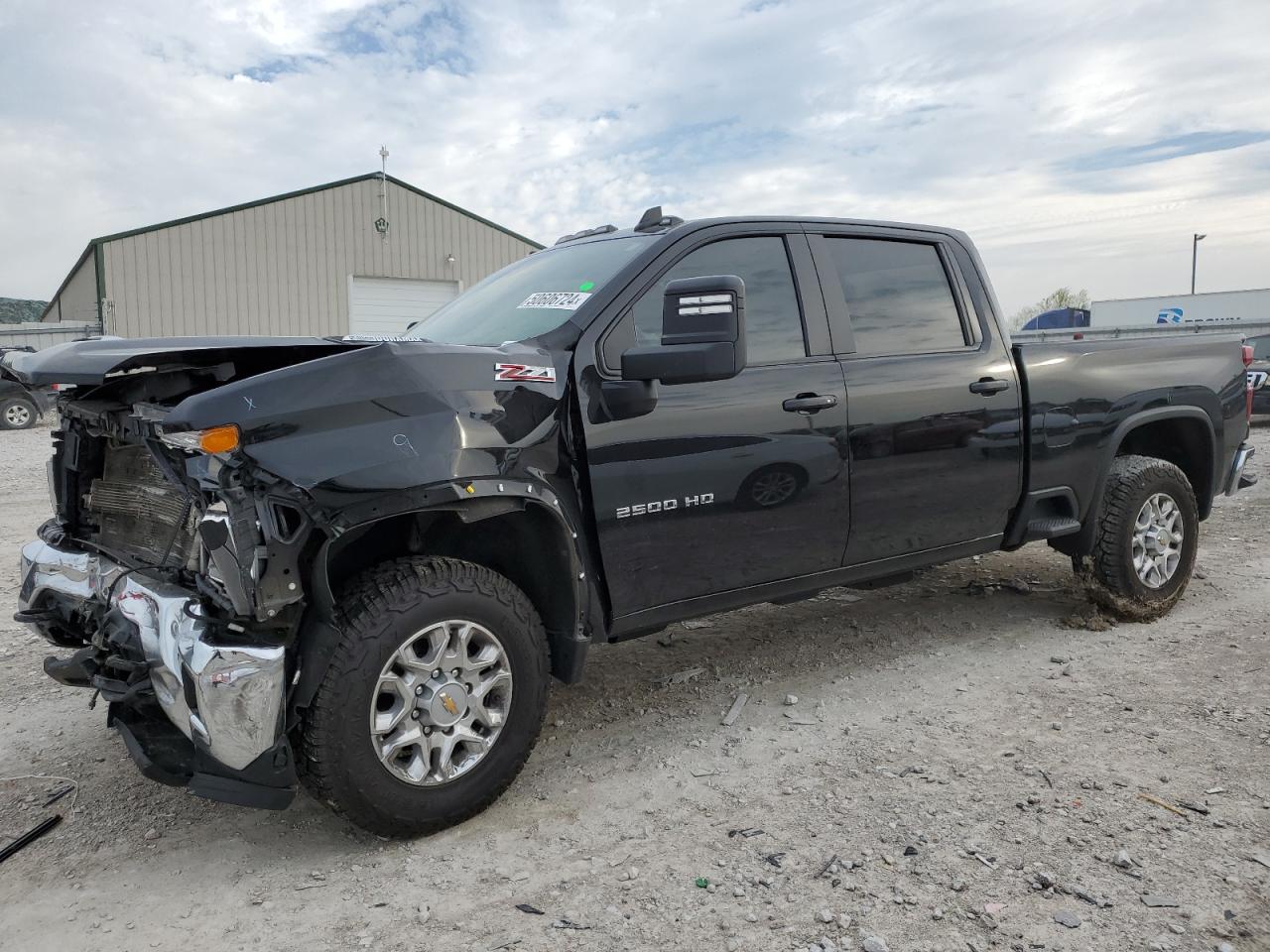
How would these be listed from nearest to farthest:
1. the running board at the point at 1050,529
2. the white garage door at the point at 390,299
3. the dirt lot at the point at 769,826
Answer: the dirt lot at the point at 769,826, the running board at the point at 1050,529, the white garage door at the point at 390,299

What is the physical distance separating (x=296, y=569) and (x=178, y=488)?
0.48 metres

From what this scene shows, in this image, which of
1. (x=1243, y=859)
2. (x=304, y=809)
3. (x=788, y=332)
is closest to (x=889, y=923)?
(x=1243, y=859)

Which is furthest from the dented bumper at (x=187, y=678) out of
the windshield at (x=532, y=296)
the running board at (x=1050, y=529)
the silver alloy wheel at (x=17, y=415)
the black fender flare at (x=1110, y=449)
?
the silver alloy wheel at (x=17, y=415)

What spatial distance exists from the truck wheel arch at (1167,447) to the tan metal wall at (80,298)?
19.8m

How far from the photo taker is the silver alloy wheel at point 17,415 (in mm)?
16219

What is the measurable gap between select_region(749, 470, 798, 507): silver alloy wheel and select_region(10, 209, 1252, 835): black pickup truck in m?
0.01

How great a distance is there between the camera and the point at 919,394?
162 inches

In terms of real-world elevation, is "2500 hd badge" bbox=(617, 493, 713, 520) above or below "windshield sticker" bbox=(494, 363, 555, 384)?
below

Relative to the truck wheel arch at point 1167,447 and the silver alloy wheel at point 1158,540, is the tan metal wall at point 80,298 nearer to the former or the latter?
the truck wheel arch at point 1167,447

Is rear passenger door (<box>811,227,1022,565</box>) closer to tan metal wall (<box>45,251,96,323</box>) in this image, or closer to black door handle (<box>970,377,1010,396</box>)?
black door handle (<box>970,377,1010,396</box>)

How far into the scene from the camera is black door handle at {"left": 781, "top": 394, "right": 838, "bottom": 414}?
3691 mm

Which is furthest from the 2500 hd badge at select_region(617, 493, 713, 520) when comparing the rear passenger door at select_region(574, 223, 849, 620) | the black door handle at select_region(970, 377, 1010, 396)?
the black door handle at select_region(970, 377, 1010, 396)

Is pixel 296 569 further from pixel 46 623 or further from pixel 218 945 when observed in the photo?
pixel 46 623

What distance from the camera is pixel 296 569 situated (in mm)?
2672
